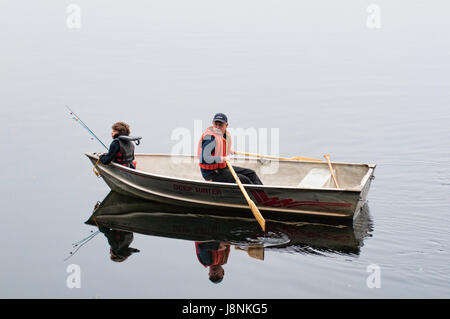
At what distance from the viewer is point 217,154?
9.31m

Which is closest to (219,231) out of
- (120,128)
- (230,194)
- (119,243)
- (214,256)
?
(230,194)

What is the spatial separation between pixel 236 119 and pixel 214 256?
26.0 ft

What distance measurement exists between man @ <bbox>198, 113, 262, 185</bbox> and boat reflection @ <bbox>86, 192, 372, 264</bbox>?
0.65 metres

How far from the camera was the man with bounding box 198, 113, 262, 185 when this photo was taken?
9.23m

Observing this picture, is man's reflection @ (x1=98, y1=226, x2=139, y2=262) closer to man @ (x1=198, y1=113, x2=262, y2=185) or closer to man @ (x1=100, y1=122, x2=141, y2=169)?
man @ (x1=100, y1=122, x2=141, y2=169)

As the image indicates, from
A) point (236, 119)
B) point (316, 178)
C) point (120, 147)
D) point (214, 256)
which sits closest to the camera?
point (214, 256)

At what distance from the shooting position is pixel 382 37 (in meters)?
27.4

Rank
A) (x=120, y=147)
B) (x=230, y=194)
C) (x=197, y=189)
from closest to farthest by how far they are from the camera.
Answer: (x=230, y=194) < (x=197, y=189) < (x=120, y=147)

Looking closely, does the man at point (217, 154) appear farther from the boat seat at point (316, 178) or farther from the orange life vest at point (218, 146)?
the boat seat at point (316, 178)

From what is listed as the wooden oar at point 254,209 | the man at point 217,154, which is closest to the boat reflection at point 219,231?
the wooden oar at point 254,209

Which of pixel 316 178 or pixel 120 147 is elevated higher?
pixel 120 147

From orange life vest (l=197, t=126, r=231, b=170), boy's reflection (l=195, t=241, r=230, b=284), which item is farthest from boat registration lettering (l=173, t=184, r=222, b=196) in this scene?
boy's reflection (l=195, t=241, r=230, b=284)

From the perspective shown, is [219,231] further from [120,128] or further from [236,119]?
[236,119]

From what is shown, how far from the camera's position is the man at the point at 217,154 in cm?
923
